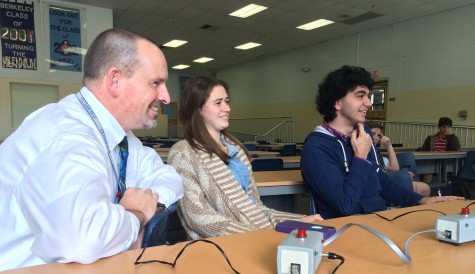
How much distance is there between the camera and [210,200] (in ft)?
5.13

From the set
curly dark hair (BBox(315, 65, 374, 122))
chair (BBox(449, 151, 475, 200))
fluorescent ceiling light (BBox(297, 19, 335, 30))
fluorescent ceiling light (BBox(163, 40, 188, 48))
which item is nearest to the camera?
curly dark hair (BBox(315, 65, 374, 122))

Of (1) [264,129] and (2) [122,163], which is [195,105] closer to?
(2) [122,163]

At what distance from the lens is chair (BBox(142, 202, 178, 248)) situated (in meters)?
1.03

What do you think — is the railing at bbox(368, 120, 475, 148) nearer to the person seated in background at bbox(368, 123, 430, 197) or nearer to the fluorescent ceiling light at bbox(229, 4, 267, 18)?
the fluorescent ceiling light at bbox(229, 4, 267, 18)

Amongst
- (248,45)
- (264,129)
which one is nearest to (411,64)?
(248,45)

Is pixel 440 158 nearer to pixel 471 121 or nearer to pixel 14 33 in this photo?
pixel 471 121

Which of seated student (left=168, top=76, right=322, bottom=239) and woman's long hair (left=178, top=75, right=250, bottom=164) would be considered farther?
woman's long hair (left=178, top=75, right=250, bottom=164)

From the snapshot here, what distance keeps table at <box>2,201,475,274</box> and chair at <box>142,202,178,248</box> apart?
0.36 ft

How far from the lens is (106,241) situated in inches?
31.5

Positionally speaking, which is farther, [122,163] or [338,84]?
[338,84]

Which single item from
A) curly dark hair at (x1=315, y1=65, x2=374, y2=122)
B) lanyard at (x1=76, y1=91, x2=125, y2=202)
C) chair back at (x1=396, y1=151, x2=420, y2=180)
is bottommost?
chair back at (x1=396, y1=151, x2=420, y2=180)

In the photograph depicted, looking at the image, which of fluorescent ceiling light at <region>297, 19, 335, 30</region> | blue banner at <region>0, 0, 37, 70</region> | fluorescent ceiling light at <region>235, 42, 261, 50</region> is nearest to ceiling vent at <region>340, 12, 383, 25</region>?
fluorescent ceiling light at <region>297, 19, 335, 30</region>

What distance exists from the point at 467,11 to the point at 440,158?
13.2ft

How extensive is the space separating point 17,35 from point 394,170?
686 centimetres
